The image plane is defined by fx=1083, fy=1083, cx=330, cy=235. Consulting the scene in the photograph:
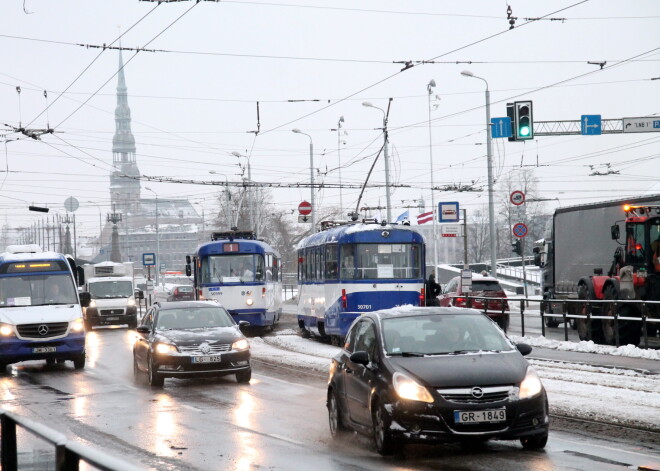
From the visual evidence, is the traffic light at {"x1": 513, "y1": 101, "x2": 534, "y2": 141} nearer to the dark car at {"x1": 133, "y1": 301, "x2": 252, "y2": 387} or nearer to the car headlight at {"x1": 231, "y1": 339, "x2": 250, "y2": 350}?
the dark car at {"x1": 133, "y1": 301, "x2": 252, "y2": 387}

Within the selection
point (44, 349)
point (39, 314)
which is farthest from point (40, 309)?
point (44, 349)

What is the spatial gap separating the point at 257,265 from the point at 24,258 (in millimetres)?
12699

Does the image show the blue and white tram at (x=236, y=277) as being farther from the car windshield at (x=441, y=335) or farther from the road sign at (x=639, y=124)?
the car windshield at (x=441, y=335)

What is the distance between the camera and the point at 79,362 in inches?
925

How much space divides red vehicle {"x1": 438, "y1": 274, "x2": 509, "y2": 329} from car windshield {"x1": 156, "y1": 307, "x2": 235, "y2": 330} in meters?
11.9

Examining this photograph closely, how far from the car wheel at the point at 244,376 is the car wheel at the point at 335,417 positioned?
6750mm

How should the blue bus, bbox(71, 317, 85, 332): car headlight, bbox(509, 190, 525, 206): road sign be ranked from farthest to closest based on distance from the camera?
bbox(509, 190, 525, 206): road sign < bbox(71, 317, 85, 332): car headlight < the blue bus

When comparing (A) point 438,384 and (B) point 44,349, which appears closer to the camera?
(A) point 438,384

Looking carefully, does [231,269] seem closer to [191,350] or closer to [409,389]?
[191,350]

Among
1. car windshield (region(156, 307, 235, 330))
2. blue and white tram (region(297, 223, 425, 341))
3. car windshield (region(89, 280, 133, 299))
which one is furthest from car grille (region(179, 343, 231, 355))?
car windshield (region(89, 280, 133, 299))

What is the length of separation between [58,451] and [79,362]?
19.4 m

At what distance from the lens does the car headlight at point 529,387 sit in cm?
998

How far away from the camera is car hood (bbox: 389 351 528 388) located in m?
9.95

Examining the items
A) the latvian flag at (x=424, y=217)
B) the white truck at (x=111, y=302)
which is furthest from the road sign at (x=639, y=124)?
the latvian flag at (x=424, y=217)
